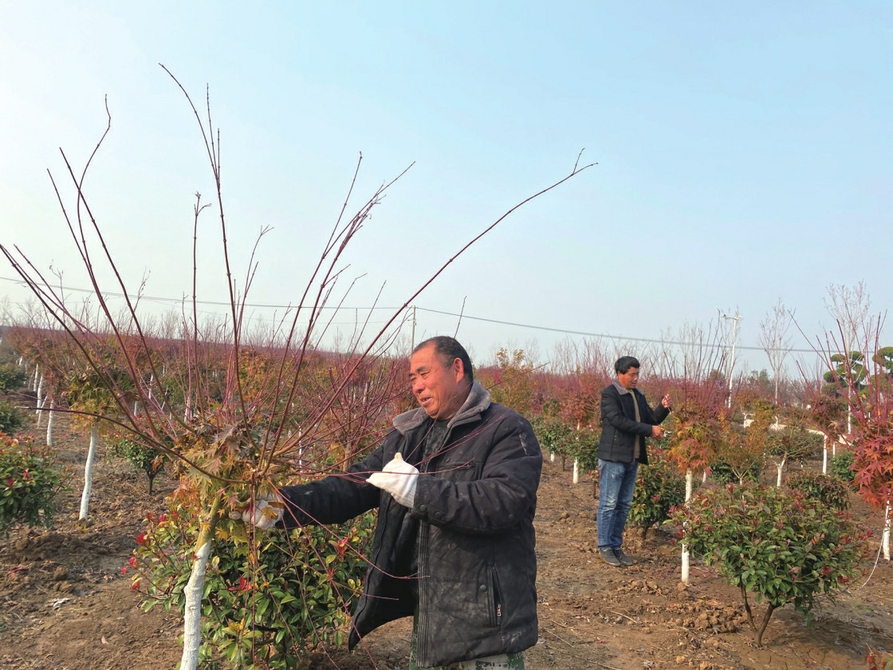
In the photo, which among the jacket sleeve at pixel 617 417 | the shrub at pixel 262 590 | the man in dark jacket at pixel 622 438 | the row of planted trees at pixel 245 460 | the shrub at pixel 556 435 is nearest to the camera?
the row of planted trees at pixel 245 460

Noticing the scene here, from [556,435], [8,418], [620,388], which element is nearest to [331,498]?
[620,388]

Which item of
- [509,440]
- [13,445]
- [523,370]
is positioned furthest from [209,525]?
[523,370]

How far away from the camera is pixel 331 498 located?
2.10 meters

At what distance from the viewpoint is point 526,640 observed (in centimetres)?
183

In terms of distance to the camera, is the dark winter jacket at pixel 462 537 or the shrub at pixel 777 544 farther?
the shrub at pixel 777 544

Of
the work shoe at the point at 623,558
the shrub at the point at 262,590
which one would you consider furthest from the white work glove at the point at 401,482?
the work shoe at the point at 623,558

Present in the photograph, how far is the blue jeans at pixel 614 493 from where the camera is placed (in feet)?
17.2

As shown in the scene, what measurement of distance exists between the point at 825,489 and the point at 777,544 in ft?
15.2

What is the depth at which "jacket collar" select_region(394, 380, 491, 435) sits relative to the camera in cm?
206

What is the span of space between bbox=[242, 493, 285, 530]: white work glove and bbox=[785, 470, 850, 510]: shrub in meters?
7.41

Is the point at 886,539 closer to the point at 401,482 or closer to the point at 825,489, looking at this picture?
the point at 825,489

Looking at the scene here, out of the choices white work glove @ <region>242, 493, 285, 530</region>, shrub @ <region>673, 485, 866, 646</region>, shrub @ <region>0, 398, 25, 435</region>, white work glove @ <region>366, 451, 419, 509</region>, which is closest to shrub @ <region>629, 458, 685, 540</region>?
shrub @ <region>673, 485, 866, 646</region>

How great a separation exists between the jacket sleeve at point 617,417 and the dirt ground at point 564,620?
1.24 meters

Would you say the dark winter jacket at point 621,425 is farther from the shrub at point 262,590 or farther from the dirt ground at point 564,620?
the shrub at point 262,590
